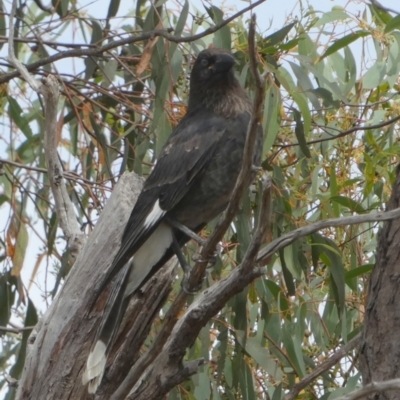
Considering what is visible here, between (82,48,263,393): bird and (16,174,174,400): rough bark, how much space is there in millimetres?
51

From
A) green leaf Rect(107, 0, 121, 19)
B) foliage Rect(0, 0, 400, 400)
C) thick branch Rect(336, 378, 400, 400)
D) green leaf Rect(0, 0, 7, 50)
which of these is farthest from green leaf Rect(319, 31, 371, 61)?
thick branch Rect(336, 378, 400, 400)

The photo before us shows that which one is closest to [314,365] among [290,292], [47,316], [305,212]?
[290,292]

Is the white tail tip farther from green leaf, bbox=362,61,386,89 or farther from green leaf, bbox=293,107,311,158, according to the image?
green leaf, bbox=362,61,386,89

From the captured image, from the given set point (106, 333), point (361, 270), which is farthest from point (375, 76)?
point (106, 333)

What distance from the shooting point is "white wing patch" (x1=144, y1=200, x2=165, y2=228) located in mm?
2484

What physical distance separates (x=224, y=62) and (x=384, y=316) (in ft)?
3.42

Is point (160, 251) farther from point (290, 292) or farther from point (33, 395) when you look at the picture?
point (33, 395)

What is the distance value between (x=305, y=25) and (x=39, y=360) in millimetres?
1292

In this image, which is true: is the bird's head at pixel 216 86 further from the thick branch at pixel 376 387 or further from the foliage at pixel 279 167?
the thick branch at pixel 376 387

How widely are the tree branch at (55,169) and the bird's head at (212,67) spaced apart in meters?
0.52

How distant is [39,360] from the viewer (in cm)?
225

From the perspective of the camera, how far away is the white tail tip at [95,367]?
7.09 ft

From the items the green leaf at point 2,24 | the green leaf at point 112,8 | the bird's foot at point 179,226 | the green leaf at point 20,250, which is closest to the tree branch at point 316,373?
the bird's foot at point 179,226

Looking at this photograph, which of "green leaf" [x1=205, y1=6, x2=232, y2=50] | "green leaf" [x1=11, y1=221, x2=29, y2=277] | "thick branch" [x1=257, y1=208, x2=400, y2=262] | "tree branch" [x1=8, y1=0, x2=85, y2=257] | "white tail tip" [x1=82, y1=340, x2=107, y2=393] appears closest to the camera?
"thick branch" [x1=257, y1=208, x2=400, y2=262]
